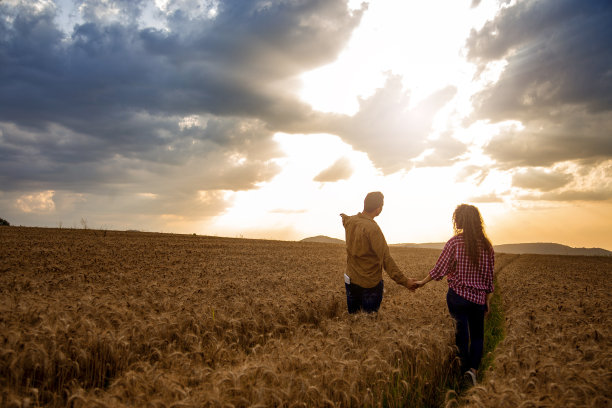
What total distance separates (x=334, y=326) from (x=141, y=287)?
698 centimetres

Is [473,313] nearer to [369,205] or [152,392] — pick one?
[369,205]

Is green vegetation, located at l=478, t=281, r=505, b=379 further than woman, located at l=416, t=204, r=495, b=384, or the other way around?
green vegetation, located at l=478, t=281, r=505, b=379

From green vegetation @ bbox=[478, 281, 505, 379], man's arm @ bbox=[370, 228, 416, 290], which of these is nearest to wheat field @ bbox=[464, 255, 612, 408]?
green vegetation @ bbox=[478, 281, 505, 379]

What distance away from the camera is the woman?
19.4 ft

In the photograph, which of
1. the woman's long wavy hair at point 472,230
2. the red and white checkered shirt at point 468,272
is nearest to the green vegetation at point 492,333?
the red and white checkered shirt at point 468,272

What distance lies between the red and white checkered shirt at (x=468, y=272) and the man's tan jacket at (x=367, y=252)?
1.11 metres

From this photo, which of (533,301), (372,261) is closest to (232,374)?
(372,261)

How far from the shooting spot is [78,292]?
9.69 meters

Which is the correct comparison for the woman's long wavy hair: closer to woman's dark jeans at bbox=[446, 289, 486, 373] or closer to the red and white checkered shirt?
the red and white checkered shirt

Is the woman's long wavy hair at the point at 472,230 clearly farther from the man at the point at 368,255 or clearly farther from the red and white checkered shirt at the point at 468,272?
the man at the point at 368,255

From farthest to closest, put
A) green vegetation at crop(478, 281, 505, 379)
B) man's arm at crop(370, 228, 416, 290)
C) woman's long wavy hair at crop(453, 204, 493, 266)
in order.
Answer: green vegetation at crop(478, 281, 505, 379) < man's arm at crop(370, 228, 416, 290) < woman's long wavy hair at crop(453, 204, 493, 266)

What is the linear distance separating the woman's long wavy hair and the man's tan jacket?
1398 millimetres

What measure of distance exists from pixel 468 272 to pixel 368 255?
1.80 meters

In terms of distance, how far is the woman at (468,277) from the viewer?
5.91m
